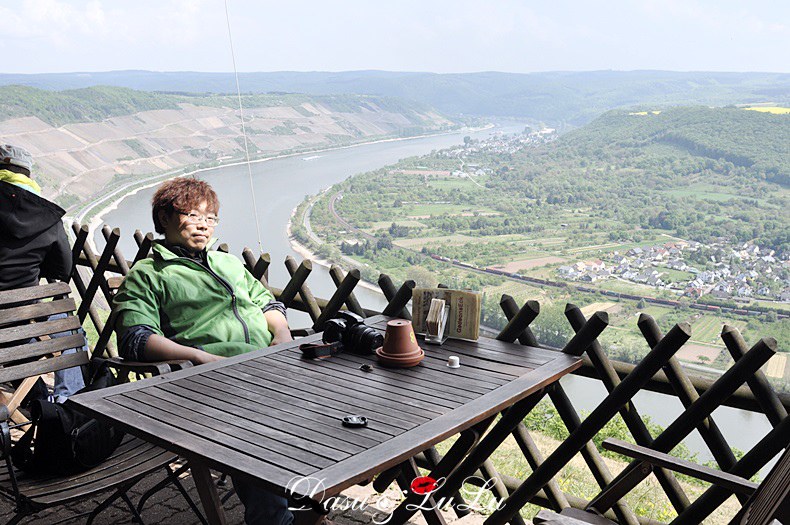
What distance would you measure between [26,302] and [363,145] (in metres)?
23.0

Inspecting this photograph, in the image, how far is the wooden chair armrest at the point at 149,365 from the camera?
2305mm

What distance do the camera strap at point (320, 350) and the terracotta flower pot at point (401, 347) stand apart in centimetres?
22

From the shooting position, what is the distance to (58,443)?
7.12 ft

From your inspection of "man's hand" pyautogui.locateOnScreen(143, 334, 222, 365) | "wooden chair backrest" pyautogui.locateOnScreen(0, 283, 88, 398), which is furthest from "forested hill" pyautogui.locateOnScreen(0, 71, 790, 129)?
"man's hand" pyautogui.locateOnScreen(143, 334, 222, 365)

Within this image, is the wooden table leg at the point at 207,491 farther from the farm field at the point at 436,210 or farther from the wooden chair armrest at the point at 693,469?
the farm field at the point at 436,210

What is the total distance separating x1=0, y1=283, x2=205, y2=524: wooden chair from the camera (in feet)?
6.77

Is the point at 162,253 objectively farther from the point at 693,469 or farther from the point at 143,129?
the point at 143,129

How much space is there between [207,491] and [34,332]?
1.44 metres

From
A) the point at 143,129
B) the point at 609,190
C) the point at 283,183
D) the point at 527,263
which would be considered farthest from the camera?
the point at 609,190

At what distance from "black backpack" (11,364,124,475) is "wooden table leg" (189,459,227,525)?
611 millimetres

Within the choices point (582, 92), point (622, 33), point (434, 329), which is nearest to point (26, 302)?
point (434, 329)

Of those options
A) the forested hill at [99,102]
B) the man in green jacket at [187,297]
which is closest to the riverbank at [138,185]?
the forested hill at [99,102]

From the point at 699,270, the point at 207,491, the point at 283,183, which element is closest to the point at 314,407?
the point at 207,491

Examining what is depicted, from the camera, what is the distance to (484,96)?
32.6 metres
